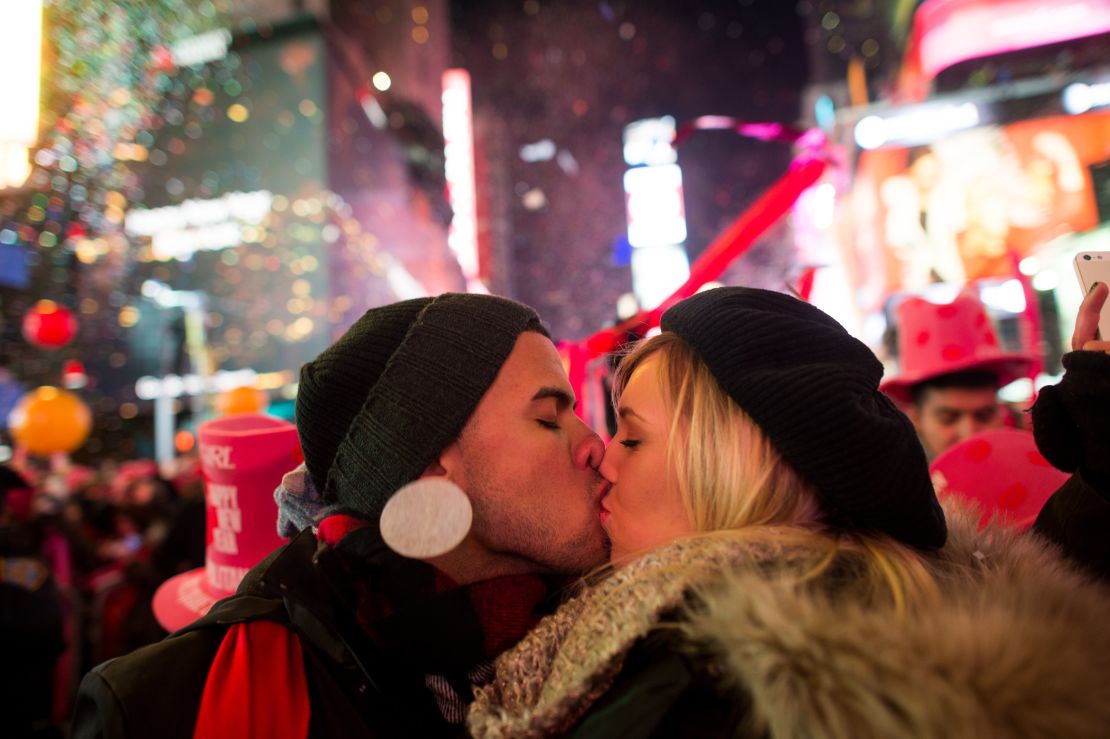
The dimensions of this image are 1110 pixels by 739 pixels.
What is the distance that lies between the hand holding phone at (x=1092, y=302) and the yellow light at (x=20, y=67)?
6257 mm

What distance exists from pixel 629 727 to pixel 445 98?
2235 cm

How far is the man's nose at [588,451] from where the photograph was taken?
2018mm

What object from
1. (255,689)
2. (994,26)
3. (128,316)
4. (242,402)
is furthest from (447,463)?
(128,316)

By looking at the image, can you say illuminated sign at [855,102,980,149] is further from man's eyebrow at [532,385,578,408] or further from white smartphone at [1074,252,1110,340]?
man's eyebrow at [532,385,578,408]

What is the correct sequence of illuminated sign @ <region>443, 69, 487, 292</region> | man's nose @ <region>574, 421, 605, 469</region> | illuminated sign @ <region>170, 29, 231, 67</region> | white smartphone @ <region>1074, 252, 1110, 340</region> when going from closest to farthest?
white smartphone @ <region>1074, 252, 1110, 340</region> → man's nose @ <region>574, 421, 605, 469</region> → illuminated sign @ <region>170, 29, 231, 67</region> → illuminated sign @ <region>443, 69, 487, 292</region>

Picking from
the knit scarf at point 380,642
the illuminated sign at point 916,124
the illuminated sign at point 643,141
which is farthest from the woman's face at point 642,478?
the illuminated sign at point 643,141

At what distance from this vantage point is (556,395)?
2.06 meters

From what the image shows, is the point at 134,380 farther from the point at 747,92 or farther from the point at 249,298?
the point at 747,92

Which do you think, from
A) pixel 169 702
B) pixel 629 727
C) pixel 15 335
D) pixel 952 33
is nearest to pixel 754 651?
pixel 629 727

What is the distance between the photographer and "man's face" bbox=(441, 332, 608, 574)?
1899 mm

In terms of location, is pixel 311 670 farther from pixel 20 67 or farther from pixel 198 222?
pixel 198 222

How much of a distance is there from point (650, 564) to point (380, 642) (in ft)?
2.17

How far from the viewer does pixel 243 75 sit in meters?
14.0

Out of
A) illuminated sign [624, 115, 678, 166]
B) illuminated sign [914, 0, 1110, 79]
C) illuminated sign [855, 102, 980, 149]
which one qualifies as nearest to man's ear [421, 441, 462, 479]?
illuminated sign [855, 102, 980, 149]
